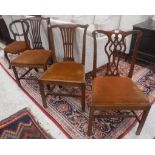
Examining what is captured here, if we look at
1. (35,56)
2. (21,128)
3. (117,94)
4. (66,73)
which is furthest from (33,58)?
(117,94)

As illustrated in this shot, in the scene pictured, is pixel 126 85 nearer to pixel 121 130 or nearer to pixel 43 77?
pixel 121 130

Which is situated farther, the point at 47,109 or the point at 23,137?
the point at 47,109

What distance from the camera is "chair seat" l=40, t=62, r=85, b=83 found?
1738 millimetres

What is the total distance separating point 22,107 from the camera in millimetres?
2098

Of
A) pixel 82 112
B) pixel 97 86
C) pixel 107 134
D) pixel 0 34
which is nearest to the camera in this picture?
pixel 97 86

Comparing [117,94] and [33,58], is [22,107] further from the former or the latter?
[117,94]

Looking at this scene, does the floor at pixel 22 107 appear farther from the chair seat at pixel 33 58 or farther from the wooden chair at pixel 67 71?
the chair seat at pixel 33 58

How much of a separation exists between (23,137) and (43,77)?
0.70 m

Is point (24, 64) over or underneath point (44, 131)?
over

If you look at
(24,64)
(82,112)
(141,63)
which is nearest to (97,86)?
(82,112)

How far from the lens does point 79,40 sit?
2.13 m

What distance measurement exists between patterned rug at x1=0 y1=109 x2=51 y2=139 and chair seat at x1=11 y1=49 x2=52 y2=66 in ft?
2.23

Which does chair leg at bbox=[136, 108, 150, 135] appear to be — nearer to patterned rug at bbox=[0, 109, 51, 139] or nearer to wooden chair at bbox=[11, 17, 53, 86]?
patterned rug at bbox=[0, 109, 51, 139]
